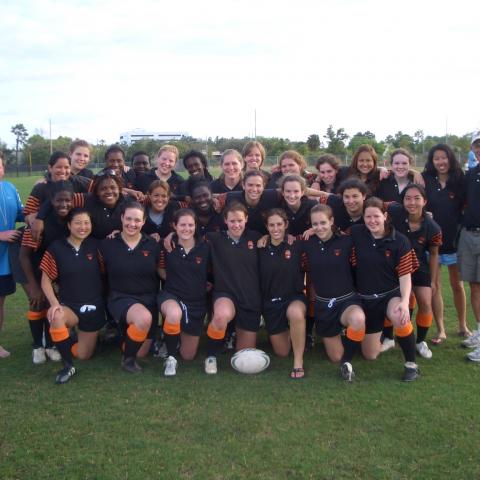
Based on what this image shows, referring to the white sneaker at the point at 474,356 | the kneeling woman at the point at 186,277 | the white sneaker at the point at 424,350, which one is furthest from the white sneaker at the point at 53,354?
the white sneaker at the point at 474,356

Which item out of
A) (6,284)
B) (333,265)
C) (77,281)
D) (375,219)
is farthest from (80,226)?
(375,219)

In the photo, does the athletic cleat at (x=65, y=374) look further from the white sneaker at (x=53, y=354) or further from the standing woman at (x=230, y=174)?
the standing woman at (x=230, y=174)

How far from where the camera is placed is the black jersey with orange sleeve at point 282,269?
462 cm

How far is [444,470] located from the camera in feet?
9.64

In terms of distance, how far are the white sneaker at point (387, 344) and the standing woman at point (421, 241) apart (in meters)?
0.24

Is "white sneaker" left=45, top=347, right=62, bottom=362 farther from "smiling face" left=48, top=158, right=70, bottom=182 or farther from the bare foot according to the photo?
"smiling face" left=48, top=158, right=70, bottom=182

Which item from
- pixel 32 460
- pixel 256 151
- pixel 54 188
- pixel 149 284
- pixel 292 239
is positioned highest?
pixel 256 151

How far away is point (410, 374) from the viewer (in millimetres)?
4168

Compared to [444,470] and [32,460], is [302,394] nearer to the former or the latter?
[444,470]

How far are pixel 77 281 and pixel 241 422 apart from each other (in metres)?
2.02

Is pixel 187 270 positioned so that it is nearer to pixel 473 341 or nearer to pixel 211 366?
pixel 211 366

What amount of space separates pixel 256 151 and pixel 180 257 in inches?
75.9

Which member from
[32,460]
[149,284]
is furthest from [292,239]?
[32,460]

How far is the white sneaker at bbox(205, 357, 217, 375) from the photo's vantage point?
14.4 feet
